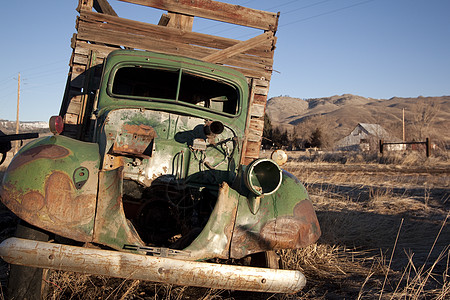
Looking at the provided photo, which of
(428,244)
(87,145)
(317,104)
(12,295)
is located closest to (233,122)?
(87,145)

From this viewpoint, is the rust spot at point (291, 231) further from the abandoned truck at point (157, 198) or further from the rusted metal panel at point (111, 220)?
the rusted metal panel at point (111, 220)

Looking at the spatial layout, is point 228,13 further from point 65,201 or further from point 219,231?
point 65,201

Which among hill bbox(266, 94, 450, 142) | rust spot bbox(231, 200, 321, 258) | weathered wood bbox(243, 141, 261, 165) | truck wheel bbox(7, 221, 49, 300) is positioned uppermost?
hill bbox(266, 94, 450, 142)

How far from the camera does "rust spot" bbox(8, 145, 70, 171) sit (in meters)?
2.63

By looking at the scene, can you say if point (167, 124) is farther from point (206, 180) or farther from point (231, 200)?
point (231, 200)

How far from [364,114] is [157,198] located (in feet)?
293

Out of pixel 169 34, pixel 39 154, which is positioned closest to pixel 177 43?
pixel 169 34

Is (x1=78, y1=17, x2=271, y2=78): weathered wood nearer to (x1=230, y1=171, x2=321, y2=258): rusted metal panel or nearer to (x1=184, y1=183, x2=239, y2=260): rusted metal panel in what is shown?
(x1=230, y1=171, x2=321, y2=258): rusted metal panel

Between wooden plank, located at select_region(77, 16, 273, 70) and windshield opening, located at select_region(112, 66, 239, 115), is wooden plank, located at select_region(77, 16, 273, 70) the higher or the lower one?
the higher one

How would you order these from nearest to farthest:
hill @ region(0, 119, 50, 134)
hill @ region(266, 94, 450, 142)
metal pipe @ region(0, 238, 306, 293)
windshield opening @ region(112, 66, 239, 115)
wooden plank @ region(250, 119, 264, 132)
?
metal pipe @ region(0, 238, 306, 293) < windshield opening @ region(112, 66, 239, 115) < wooden plank @ region(250, 119, 264, 132) < hill @ region(266, 94, 450, 142) < hill @ region(0, 119, 50, 134)

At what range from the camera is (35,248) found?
223 cm

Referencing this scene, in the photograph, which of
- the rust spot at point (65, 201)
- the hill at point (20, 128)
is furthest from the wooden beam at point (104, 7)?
the hill at point (20, 128)

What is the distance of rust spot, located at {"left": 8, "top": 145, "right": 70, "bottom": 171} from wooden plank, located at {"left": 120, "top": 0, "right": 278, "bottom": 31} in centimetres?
404

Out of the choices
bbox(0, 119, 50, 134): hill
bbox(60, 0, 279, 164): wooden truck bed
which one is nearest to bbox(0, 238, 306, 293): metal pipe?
bbox(60, 0, 279, 164): wooden truck bed
